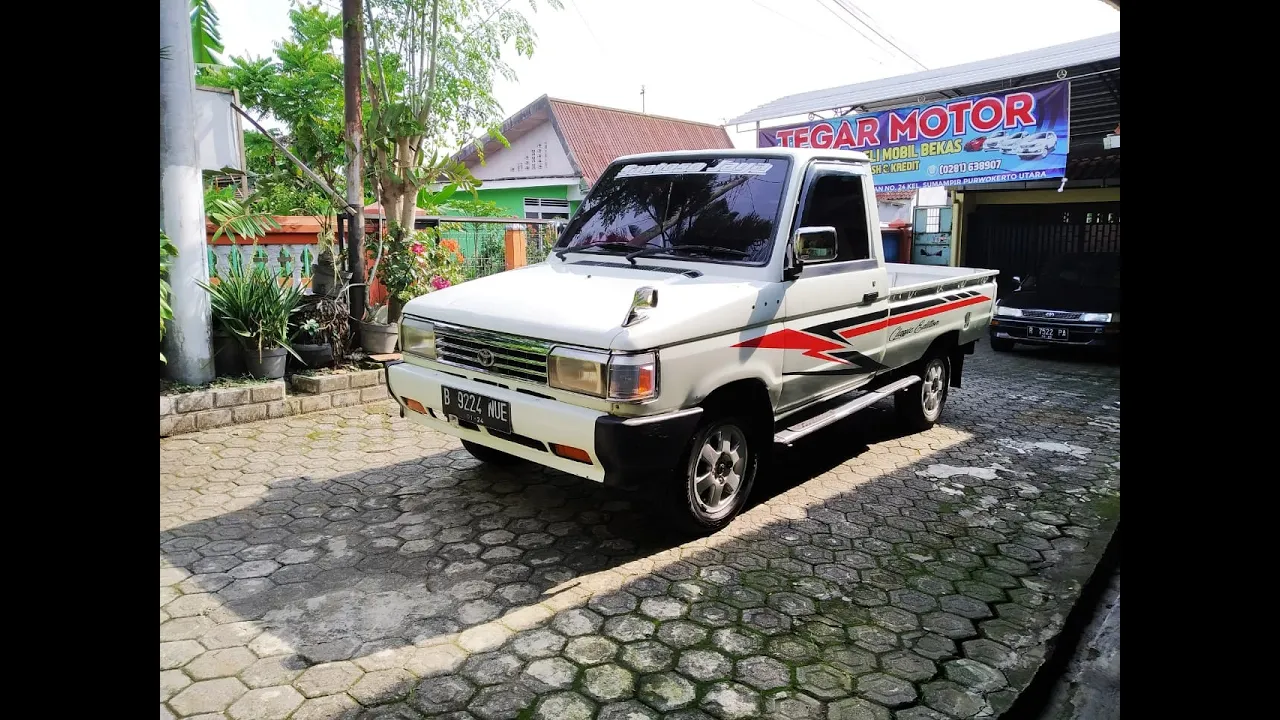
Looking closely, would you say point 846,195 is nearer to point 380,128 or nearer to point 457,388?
point 457,388

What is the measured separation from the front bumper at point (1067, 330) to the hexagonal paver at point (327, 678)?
932 cm

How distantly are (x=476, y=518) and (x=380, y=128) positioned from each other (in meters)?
5.49

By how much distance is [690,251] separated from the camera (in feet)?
16.1

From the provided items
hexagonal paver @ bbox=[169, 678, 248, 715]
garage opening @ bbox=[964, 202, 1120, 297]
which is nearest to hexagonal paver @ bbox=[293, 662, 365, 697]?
hexagonal paver @ bbox=[169, 678, 248, 715]

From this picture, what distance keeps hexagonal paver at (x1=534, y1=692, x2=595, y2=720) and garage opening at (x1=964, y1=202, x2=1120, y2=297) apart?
12869mm

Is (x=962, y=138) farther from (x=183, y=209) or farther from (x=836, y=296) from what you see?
(x=183, y=209)

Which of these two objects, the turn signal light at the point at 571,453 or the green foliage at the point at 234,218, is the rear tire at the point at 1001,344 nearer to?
the turn signal light at the point at 571,453

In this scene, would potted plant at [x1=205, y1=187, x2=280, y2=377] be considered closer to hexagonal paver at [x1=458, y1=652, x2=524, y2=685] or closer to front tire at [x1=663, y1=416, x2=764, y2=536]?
front tire at [x1=663, y1=416, x2=764, y2=536]

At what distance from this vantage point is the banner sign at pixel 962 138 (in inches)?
475

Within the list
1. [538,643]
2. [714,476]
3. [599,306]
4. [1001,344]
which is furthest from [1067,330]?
[538,643]

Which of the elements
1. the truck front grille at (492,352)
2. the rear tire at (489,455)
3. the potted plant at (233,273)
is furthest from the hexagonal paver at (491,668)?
the potted plant at (233,273)

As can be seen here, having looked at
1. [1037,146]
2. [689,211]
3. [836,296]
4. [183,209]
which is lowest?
[836,296]

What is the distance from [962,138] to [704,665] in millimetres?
11992

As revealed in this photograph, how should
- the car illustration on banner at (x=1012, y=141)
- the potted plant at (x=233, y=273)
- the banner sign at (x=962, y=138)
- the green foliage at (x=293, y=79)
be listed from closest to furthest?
the potted plant at (x=233, y=273)
the banner sign at (x=962, y=138)
the car illustration on banner at (x=1012, y=141)
the green foliage at (x=293, y=79)
